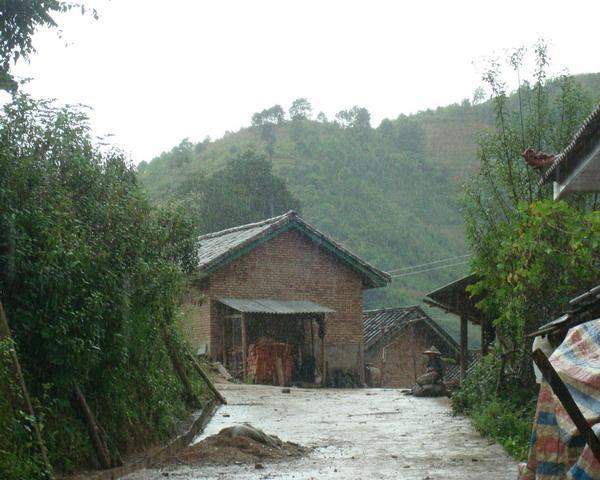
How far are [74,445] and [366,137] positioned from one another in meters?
82.7

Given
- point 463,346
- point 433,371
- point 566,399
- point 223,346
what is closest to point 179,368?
point 463,346

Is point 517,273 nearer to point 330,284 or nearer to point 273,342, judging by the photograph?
point 273,342

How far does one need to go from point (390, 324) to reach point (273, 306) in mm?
10061

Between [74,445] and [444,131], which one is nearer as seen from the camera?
[74,445]

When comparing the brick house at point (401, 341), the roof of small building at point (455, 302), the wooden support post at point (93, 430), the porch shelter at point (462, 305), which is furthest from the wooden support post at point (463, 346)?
the brick house at point (401, 341)

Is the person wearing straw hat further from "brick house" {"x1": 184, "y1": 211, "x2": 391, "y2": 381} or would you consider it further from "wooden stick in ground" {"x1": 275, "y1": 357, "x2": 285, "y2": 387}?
"brick house" {"x1": 184, "y1": 211, "x2": 391, "y2": 381}

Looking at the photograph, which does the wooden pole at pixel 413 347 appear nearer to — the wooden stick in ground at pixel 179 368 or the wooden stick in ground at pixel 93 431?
the wooden stick in ground at pixel 179 368

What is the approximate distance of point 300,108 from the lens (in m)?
98.3

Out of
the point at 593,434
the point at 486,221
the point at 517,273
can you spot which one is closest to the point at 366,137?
the point at 486,221

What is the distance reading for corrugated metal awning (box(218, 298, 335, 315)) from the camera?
31.0 m

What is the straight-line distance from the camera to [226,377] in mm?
30328

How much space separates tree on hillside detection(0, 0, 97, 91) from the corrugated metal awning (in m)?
17.8

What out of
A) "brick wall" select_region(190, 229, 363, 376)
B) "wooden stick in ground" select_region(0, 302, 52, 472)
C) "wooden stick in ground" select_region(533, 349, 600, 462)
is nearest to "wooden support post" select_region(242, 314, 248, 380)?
"brick wall" select_region(190, 229, 363, 376)

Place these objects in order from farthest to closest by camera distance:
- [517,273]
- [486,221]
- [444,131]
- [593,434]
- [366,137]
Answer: [444,131] < [366,137] < [486,221] < [517,273] < [593,434]
